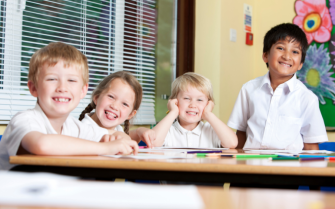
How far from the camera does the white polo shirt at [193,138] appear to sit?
1799mm

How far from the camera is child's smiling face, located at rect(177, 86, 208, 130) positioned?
1.80 meters

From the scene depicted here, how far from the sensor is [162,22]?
2906 millimetres

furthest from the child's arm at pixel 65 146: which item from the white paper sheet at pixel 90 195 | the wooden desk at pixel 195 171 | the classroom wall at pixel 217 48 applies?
the classroom wall at pixel 217 48

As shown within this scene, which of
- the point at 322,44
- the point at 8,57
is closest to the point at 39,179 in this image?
the point at 8,57

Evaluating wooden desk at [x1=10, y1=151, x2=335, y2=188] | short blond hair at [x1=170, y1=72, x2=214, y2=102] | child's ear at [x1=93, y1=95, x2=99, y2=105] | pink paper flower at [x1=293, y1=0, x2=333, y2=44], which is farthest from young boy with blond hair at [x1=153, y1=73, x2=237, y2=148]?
pink paper flower at [x1=293, y1=0, x2=333, y2=44]

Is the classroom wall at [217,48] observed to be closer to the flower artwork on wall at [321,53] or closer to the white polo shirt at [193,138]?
the flower artwork on wall at [321,53]

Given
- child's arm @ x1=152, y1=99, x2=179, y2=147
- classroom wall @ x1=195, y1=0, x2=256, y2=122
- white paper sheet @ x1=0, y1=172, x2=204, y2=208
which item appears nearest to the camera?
white paper sheet @ x1=0, y1=172, x2=204, y2=208

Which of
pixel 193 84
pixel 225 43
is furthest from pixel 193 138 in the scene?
pixel 225 43

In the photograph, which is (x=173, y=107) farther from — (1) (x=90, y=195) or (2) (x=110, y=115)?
(1) (x=90, y=195)

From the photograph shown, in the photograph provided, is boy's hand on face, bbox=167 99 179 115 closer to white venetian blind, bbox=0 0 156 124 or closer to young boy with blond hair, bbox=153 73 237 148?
young boy with blond hair, bbox=153 73 237 148

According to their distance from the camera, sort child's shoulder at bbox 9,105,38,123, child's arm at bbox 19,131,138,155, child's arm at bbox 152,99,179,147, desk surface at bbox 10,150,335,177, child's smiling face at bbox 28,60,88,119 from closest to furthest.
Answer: desk surface at bbox 10,150,335,177 → child's arm at bbox 19,131,138,155 → child's shoulder at bbox 9,105,38,123 → child's smiling face at bbox 28,60,88,119 → child's arm at bbox 152,99,179,147

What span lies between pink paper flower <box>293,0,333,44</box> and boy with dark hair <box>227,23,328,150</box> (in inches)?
39.9

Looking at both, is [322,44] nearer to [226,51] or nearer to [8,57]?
[226,51]

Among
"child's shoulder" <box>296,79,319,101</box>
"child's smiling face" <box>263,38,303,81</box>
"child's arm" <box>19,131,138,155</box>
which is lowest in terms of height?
"child's arm" <box>19,131,138,155</box>
